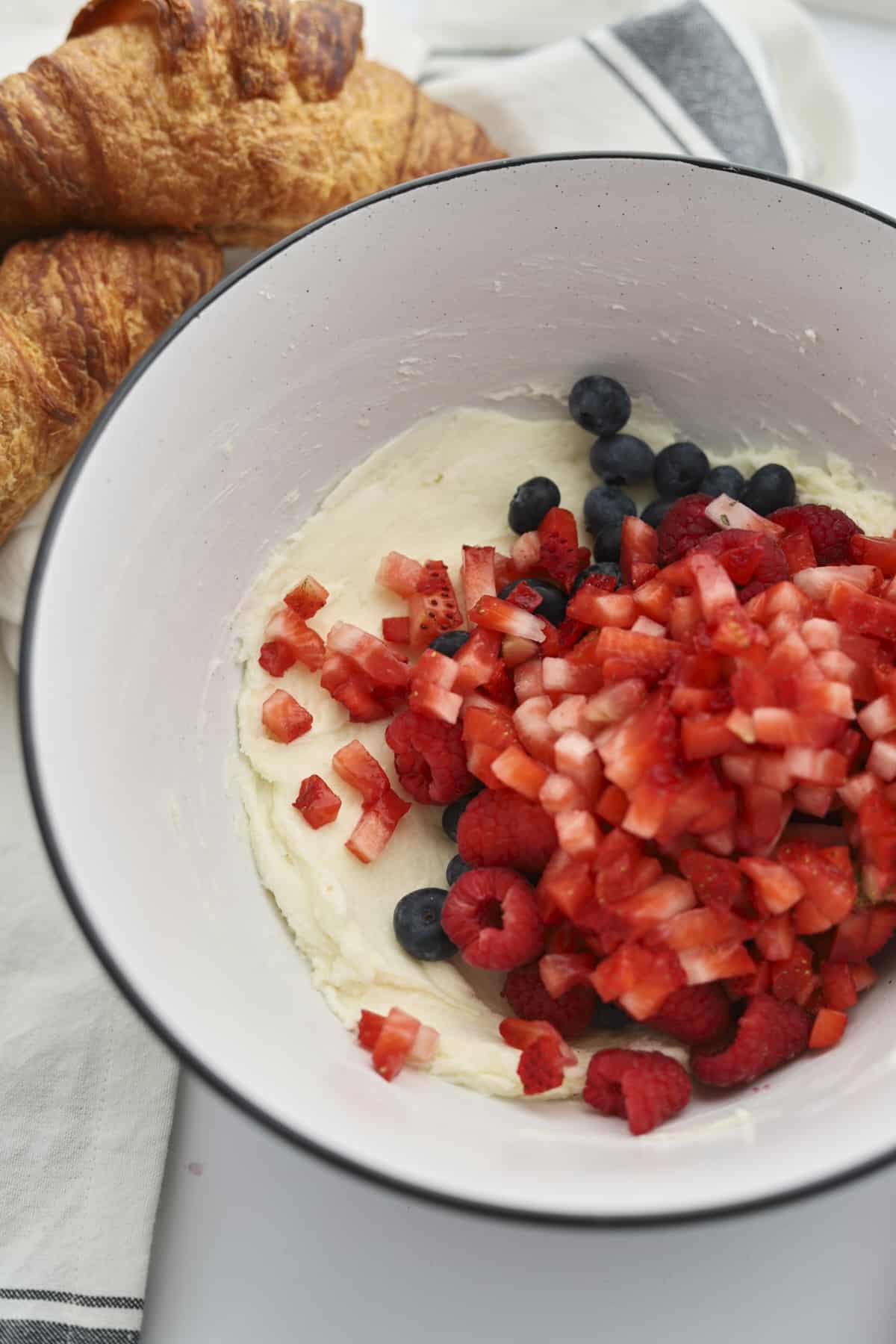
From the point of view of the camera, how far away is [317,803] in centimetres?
145

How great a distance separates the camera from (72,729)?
1223 millimetres

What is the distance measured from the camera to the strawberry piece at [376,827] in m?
1.45

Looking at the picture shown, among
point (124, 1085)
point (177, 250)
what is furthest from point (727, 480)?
point (124, 1085)

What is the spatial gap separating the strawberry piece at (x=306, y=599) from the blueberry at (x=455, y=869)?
0.38 meters

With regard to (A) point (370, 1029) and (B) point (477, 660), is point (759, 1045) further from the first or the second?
(B) point (477, 660)

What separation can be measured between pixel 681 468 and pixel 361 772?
2.00 ft

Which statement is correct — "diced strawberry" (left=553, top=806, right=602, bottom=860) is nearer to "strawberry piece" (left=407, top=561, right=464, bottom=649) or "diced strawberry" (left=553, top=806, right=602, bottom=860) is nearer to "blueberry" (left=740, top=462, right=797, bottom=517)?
"strawberry piece" (left=407, top=561, right=464, bottom=649)

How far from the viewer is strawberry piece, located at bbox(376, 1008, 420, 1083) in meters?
1.29

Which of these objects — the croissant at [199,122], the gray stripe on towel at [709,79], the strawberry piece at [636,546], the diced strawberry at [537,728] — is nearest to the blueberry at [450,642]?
the diced strawberry at [537,728]

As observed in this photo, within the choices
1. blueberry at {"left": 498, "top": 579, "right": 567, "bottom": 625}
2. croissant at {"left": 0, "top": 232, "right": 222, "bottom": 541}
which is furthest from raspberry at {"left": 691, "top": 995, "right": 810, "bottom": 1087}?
croissant at {"left": 0, "top": 232, "right": 222, "bottom": 541}

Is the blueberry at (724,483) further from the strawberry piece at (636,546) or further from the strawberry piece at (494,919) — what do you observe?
the strawberry piece at (494,919)

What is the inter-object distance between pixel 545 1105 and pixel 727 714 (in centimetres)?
48

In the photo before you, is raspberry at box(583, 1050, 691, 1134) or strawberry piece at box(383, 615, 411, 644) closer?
raspberry at box(583, 1050, 691, 1134)

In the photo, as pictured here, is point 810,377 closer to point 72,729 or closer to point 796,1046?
point 796,1046
